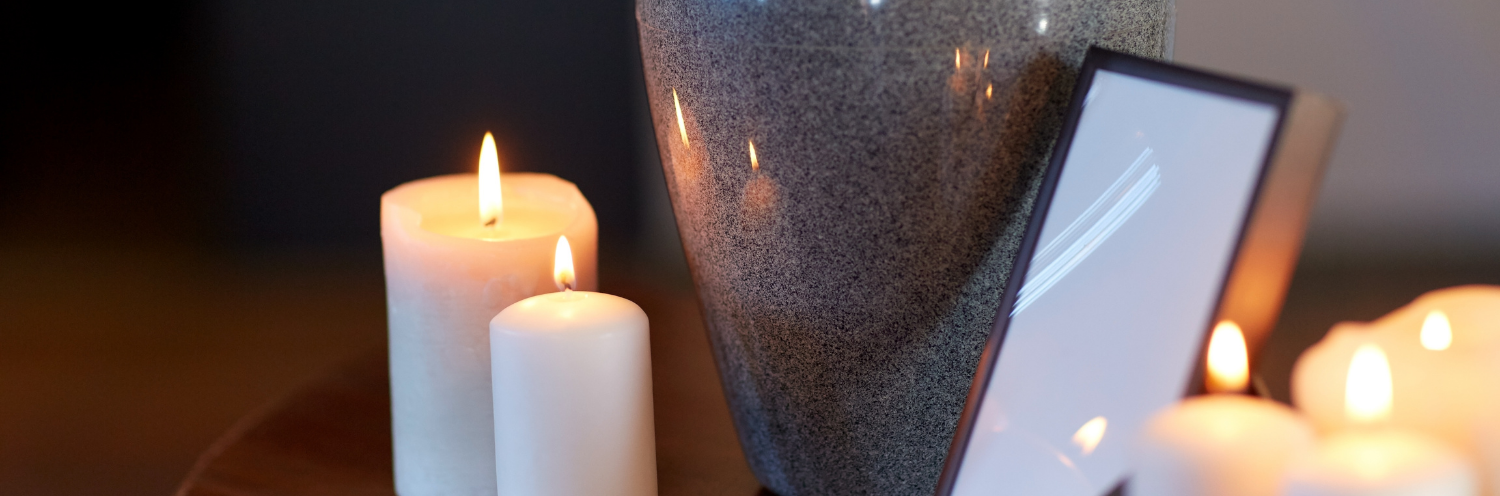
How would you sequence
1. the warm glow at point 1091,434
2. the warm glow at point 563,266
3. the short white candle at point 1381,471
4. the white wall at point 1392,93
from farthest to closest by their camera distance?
the white wall at point 1392,93
the warm glow at point 563,266
the warm glow at point 1091,434
the short white candle at point 1381,471

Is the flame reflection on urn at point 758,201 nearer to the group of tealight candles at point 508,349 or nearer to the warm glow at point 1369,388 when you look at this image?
the group of tealight candles at point 508,349

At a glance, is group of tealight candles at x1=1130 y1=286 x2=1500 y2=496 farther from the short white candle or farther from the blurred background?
the blurred background

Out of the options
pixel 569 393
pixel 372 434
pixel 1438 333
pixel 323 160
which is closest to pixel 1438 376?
pixel 1438 333

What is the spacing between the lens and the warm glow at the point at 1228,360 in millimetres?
334

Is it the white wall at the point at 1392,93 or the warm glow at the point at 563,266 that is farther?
the white wall at the point at 1392,93

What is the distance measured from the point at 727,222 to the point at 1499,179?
1.28 m

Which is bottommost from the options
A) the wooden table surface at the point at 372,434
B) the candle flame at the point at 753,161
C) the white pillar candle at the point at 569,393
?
the wooden table surface at the point at 372,434

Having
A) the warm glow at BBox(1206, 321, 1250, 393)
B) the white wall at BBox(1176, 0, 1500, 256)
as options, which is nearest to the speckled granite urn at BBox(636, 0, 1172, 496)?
the warm glow at BBox(1206, 321, 1250, 393)

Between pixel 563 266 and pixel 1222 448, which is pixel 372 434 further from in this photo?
pixel 1222 448

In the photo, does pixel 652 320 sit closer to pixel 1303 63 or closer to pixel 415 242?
pixel 415 242

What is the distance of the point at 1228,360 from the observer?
0.34 m

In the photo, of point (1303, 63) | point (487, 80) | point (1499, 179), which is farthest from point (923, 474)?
point (1499, 179)

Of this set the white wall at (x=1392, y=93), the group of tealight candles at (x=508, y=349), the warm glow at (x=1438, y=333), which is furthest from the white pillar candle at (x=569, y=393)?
the white wall at (x=1392, y=93)

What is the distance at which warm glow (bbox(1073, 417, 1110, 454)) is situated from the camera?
398 mm
